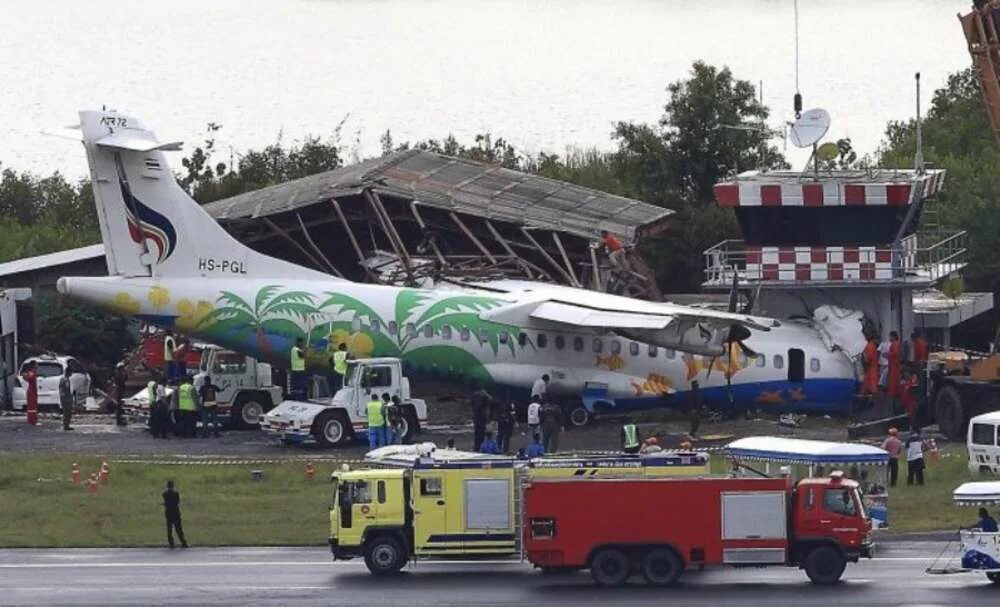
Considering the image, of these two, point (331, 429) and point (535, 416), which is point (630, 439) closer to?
point (535, 416)

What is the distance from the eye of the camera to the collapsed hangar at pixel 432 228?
213ft

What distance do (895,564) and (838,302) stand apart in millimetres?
22914

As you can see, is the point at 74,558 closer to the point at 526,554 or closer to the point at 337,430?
the point at 526,554

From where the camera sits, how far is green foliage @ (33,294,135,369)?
65000 mm

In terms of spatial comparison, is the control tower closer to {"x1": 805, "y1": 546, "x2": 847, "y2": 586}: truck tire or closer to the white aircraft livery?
the white aircraft livery

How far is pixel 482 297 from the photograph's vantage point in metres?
54.7

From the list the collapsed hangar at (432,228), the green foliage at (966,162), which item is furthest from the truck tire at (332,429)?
the green foliage at (966,162)

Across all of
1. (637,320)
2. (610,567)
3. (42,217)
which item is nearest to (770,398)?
(637,320)

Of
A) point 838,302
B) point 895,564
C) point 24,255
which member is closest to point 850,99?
point 24,255

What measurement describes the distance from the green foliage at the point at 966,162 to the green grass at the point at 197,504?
30597mm

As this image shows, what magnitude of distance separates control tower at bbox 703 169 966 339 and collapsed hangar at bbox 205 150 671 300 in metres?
9.32

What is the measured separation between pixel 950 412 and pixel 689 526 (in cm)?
2012

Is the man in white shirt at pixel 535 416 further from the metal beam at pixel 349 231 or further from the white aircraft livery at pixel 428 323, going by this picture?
the metal beam at pixel 349 231

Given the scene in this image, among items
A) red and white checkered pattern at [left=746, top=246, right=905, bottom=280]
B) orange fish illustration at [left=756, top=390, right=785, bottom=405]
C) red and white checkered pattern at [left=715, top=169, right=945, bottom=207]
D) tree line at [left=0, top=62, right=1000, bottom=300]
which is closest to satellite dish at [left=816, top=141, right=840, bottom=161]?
red and white checkered pattern at [left=715, top=169, right=945, bottom=207]
